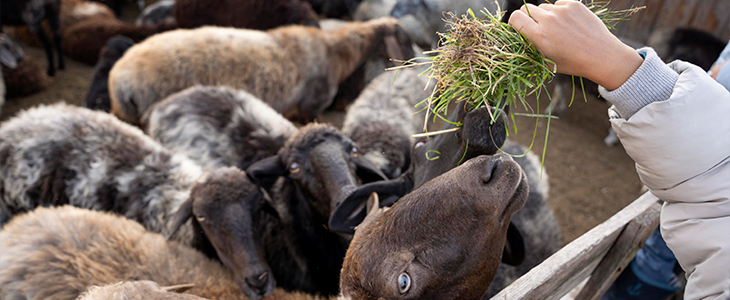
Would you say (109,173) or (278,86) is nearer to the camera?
(109,173)

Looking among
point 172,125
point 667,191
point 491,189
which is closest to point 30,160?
point 172,125

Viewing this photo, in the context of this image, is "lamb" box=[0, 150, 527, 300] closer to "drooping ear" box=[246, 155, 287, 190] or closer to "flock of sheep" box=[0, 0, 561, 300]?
"flock of sheep" box=[0, 0, 561, 300]

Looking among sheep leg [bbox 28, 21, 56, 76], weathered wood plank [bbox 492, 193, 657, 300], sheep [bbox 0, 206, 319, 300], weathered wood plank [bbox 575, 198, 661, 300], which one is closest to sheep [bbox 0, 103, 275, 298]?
sheep [bbox 0, 206, 319, 300]

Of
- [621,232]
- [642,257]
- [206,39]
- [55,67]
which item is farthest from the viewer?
[55,67]

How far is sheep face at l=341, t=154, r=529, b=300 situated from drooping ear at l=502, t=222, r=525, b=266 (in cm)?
46

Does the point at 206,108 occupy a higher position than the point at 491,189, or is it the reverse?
the point at 491,189

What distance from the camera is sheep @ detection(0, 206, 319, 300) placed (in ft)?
6.89

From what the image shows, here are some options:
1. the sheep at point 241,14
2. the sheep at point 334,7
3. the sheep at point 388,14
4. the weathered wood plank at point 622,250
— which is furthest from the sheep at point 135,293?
the sheep at point 334,7

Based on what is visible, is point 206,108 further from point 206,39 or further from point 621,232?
point 621,232

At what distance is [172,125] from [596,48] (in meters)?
3.54

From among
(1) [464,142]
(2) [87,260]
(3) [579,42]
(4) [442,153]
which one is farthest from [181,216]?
(3) [579,42]

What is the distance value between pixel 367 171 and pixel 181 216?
51.0 inches

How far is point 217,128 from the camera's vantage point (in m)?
3.59

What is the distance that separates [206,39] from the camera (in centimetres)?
507
